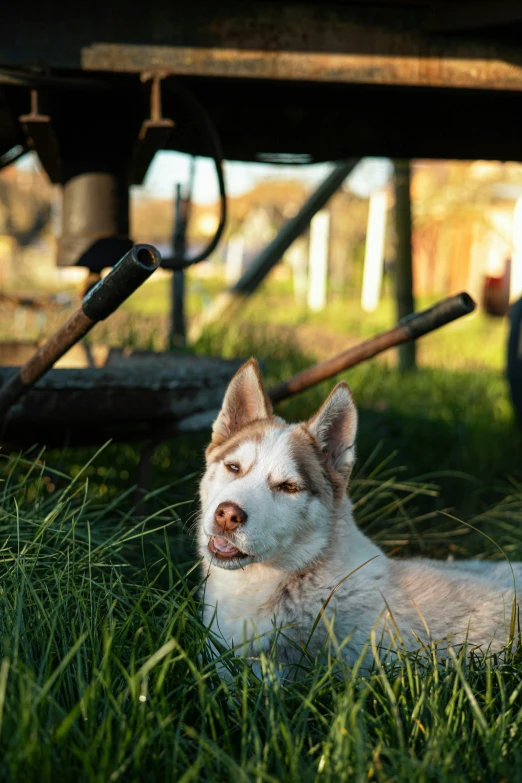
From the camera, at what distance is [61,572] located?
2453 mm

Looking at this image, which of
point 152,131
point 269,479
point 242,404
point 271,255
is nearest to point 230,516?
point 269,479

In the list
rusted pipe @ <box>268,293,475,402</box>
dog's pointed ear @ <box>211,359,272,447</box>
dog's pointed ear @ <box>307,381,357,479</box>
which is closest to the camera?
dog's pointed ear @ <box>307,381,357,479</box>

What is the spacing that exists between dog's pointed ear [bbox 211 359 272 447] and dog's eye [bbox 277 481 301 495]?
348mm

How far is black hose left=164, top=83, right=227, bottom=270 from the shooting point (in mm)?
3330

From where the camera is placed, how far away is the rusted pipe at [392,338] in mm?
3055

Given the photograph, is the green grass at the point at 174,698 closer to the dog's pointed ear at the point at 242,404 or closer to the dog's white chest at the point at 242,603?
the dog's white chest at the point at 242,603

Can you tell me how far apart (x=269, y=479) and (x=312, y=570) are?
30 cm

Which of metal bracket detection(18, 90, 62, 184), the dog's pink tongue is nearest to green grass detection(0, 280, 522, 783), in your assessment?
the dog's pink tongue

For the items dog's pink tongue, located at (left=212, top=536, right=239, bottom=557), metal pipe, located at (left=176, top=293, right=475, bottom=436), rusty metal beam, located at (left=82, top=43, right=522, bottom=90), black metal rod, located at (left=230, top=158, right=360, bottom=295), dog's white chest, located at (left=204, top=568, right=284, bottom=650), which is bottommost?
dog's white chest, located at (left=204, top=568, right=284, bottom=650)

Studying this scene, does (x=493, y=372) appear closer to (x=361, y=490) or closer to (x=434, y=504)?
(x=434, y=504)

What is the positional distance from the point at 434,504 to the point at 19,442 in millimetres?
2486

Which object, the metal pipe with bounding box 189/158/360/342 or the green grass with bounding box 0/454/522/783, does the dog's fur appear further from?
the metal pipe with bounding box 189/158/360/342

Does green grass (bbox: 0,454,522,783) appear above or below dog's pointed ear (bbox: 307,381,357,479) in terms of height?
below

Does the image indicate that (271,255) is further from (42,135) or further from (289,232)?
(42,135)
